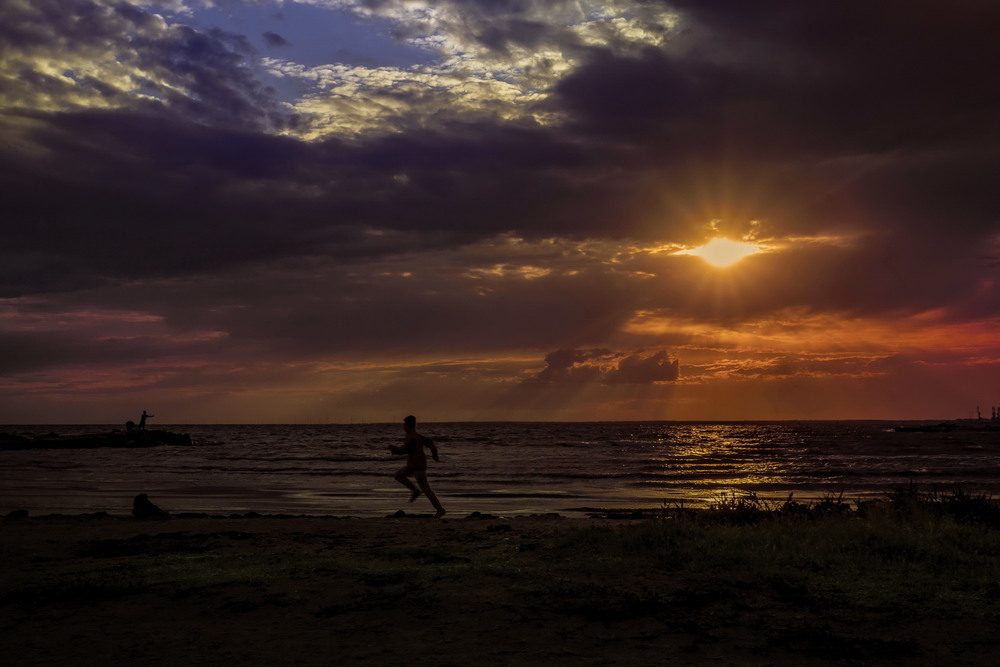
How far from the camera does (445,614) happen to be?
7.57m

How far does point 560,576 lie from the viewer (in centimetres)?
888

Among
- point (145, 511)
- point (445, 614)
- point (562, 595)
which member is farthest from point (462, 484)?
point (445, 614)

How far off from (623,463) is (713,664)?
45.4 meters

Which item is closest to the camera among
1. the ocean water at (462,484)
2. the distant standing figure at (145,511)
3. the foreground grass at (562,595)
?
the foreground grass at (562,595)

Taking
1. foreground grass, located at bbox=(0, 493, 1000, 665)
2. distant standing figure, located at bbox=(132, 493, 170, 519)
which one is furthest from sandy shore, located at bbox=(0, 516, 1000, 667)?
distant standing figure, located at bbox=(132, 493, 170, 519)

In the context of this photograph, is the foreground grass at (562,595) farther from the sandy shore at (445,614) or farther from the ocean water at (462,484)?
the ocean water at (462,484)

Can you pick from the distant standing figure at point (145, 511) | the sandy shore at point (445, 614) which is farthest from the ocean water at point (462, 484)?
the sandy shore at point (445, 614)

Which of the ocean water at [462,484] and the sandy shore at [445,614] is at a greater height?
the sandy shore at [445,614]

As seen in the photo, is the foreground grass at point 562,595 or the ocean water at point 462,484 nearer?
the foreground grass at point 562,595

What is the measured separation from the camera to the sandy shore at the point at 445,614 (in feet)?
21.1

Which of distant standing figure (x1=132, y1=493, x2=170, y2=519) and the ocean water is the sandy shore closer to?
distant standing figure (x1=132, y1=493, x2=170, y2=519)

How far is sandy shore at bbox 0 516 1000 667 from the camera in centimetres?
644

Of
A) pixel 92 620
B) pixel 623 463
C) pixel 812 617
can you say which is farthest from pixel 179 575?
pixel 623 463

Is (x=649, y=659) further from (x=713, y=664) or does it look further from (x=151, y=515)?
(x=151, y=515)
